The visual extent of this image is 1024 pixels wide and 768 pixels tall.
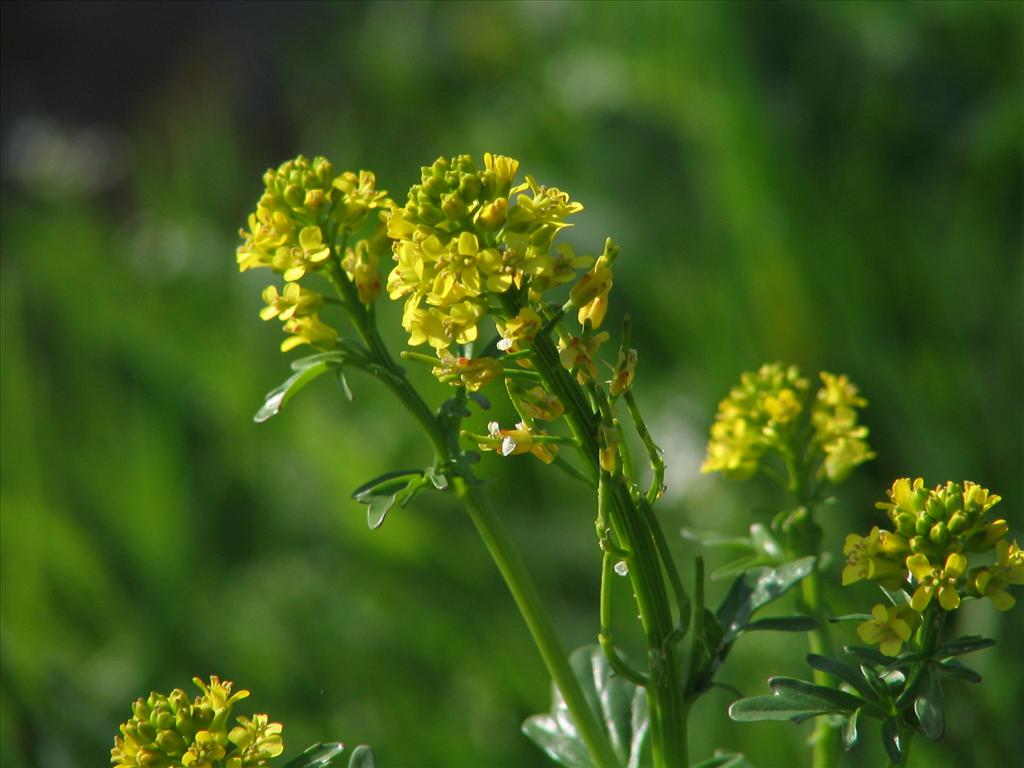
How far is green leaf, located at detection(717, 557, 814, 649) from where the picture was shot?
771 mm

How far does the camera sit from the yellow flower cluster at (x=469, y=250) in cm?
66

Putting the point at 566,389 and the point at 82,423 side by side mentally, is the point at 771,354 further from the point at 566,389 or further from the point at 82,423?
the point at 566,389

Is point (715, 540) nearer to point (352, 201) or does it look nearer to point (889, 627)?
point (889, 627)

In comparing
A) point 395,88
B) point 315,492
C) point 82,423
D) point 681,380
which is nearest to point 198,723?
point 315,492

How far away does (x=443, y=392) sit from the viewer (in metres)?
2.46

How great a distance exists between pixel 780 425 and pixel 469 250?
0.37 metres

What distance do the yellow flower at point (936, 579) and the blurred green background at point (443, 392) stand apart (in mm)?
1038

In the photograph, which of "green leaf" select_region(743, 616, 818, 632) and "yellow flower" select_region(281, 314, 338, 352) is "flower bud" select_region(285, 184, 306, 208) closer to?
"yellow flower" select_region(281, 314, 338, 352)

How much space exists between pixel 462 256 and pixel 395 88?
303cm

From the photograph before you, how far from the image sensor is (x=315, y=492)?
7.98 feet

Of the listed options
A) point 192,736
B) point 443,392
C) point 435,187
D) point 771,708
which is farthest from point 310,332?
point 443,392

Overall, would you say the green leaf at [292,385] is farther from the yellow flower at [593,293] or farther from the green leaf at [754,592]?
the green leaf at [754,592]

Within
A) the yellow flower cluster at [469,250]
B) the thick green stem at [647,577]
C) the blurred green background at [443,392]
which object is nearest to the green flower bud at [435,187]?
the yellow flower cluster at [469,250]

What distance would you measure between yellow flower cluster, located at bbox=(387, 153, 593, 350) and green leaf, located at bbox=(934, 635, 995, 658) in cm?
30
